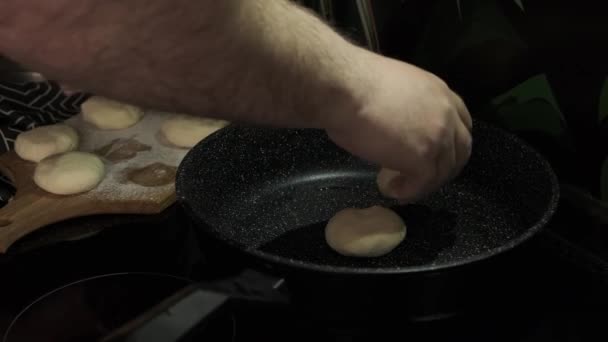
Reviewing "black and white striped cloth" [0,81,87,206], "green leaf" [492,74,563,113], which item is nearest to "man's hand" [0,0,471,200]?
"green leaf" [492,74,563,113]

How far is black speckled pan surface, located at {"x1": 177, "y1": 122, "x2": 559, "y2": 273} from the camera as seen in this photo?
2.63 feet

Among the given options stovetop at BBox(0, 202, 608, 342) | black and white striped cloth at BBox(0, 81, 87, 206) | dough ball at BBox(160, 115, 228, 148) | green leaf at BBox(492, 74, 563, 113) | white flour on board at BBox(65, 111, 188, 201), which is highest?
green leaf at BBox(492, 74, 563, 113)

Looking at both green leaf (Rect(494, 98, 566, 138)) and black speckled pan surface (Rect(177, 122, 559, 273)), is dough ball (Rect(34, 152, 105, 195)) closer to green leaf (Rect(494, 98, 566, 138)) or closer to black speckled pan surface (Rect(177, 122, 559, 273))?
black speckled pan surface (Rect(177, 122, 559, 273))

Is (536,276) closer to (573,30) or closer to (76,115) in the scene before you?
(573,30)

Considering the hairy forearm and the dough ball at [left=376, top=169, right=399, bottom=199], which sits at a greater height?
the hairy forearm

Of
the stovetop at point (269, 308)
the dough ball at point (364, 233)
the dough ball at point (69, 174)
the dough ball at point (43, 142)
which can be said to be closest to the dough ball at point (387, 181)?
the dough ball at point (364, 233)

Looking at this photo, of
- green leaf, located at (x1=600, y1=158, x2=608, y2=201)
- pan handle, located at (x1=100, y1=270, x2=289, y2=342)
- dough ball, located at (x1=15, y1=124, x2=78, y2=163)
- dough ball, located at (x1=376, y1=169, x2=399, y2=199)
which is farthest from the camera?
dough ball, located at (x1=15, y1=124, x2=78, y2=163)

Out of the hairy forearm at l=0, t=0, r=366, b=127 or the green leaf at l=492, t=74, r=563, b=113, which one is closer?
the hairy forearm at l=0, t=0, r=366, b=127

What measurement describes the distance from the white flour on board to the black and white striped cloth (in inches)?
2.5

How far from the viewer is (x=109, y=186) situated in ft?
3.22

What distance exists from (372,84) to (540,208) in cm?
33

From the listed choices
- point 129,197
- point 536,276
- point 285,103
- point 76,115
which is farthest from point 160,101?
point 76,115

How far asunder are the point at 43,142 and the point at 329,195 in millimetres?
495

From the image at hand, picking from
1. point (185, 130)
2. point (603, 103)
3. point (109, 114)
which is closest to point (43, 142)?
point (109, 114)
